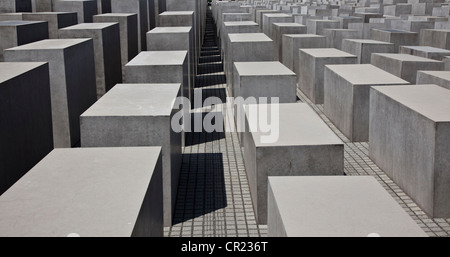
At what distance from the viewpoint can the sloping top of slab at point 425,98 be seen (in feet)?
23.8

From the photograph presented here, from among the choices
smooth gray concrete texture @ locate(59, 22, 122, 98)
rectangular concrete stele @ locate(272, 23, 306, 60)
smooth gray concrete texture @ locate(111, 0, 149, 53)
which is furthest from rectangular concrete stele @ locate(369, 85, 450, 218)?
smooth gray concrete texture @ locate(111, 0, 149, 53)

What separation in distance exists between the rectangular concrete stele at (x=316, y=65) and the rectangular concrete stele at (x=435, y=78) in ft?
9.44

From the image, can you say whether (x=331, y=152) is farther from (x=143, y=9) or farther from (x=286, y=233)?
(x=143, y=9)

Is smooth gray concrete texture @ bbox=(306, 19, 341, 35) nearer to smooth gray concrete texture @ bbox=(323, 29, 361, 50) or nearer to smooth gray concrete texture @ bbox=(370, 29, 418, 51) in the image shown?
smooth gray concrete texture @ bbox=(323, 29, 361, 50)

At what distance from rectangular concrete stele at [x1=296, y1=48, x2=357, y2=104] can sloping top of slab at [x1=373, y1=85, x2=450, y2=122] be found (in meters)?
3.95

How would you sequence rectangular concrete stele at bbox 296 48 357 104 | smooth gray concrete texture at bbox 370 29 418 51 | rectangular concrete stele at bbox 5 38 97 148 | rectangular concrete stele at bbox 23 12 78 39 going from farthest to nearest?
smooth gray concrete texture at bbox 370 29 418 51 < rectangular concrete stele at bbox 23 12 78 39 < rectangular concrete stele at bbox 296 48 357 104 < rectangular concrete stele at bbox 5 38 97 148

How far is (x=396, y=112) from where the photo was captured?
26.9 ft

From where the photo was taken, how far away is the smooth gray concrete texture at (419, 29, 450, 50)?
1522 cm

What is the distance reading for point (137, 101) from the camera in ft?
25.9

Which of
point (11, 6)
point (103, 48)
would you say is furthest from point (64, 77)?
point (11, 6)

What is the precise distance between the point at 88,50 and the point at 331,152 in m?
7.32

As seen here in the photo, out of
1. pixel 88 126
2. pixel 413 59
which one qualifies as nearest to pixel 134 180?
pixel 88 126

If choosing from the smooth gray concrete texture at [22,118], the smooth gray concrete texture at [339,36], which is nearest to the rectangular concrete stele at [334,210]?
the smooth gray concrete texture at [22,118]

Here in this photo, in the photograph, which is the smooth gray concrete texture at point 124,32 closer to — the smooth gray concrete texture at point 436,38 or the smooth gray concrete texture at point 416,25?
the smooth gray concrete texture at point 436,38
